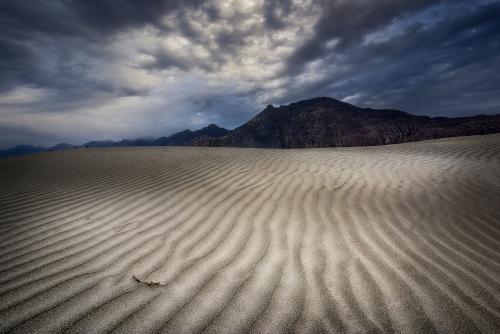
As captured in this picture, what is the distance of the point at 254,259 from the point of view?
1812mm

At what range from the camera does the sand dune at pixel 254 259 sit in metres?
1.29

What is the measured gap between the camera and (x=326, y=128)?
61.8m

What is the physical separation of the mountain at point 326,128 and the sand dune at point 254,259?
48946 mm

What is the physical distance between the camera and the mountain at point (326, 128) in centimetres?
4909

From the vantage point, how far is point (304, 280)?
1.59m

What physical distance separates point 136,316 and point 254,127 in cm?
6897

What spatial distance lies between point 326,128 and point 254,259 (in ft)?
216

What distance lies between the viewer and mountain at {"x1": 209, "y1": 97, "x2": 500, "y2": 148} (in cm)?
4909

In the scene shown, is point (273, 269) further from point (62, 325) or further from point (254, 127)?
point (254, 127)

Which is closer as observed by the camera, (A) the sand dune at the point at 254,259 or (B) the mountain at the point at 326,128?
→ (A) the sand dune at the point at 254,259

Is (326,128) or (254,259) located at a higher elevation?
(326,128)

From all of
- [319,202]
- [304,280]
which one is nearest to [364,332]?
[304,280]

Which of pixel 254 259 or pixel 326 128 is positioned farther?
pixel 326 128

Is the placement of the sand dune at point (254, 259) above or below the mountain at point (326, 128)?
below
